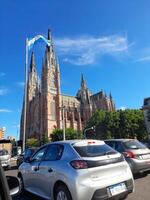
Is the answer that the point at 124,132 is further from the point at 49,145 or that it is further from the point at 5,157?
the point at 49,145

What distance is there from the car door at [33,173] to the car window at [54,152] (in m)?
0.34

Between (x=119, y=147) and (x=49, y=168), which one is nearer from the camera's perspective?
(x=49, y=168)

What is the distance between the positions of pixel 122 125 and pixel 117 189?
61.9m

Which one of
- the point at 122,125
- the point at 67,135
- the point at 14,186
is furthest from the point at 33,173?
the point at 67,135

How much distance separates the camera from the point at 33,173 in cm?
731

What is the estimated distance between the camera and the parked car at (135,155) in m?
10.2

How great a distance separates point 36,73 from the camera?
122 meters

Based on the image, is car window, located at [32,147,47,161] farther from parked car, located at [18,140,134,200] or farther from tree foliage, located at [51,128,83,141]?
tree foliage, located at [51,128,83,141]

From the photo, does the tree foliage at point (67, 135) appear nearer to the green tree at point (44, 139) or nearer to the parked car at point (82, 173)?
the green tree at point (44, 139)

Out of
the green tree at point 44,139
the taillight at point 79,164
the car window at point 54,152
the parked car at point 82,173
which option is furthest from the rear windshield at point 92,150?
the green tree at point 44,139

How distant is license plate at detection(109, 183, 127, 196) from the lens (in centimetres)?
581

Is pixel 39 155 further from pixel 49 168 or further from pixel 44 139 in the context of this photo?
pixel 44 139

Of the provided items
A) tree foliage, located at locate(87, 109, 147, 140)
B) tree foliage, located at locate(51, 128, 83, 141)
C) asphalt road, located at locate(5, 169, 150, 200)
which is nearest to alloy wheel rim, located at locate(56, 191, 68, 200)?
asphalt road, located at locate(5, 169, 150, 200)

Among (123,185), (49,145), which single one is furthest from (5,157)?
(123,185)
